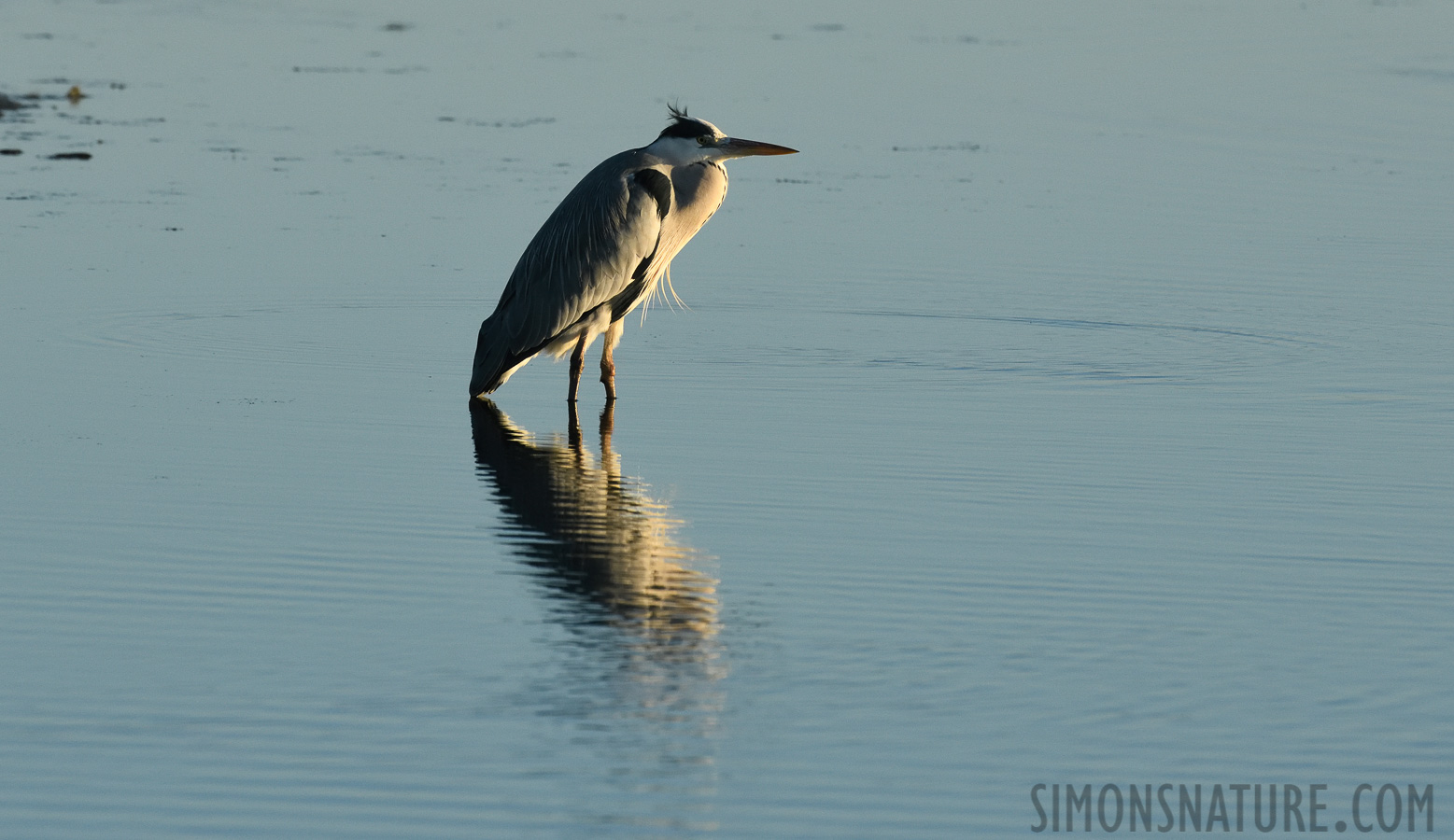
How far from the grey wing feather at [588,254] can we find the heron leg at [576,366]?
0.39 feet

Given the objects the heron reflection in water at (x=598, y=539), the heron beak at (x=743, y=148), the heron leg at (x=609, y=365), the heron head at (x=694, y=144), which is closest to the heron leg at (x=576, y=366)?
the heron leg at (x=609, y=365)

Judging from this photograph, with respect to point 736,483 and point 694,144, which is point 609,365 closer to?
point 694,144

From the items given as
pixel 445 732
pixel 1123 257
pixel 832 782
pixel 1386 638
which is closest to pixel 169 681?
pixel 445 732

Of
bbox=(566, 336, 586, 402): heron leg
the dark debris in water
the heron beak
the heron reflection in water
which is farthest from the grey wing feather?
the dark debris in water

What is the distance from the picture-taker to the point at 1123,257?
43.5ft

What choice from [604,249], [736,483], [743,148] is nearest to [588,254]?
[604,249]

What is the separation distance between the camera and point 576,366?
397 inches

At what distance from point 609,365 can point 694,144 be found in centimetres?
124

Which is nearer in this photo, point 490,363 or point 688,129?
point 490,363

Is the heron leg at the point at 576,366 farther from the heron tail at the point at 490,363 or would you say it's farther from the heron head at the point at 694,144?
the heron head at the point at 694,144

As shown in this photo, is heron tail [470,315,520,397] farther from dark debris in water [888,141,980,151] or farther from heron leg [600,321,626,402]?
dark debris in water [888,141,980,151]

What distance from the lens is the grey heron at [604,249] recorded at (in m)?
10.1

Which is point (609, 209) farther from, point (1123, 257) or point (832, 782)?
point (832, 782)

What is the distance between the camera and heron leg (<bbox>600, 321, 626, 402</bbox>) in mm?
10055
